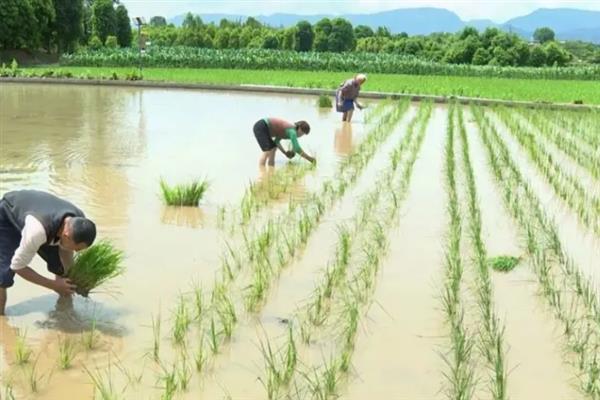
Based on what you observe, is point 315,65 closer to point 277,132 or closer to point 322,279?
point 277,132

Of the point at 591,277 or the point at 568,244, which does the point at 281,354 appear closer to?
the point at 591,277

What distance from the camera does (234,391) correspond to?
359cm

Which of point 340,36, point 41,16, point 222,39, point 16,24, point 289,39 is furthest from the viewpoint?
point 222,39

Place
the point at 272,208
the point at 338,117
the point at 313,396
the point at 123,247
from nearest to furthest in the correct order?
the point at 313,396 < the point at 123,247 < the point at 272,208 < the point at 338,117

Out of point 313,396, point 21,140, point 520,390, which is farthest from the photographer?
point 21,140

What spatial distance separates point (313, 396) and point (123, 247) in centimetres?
284

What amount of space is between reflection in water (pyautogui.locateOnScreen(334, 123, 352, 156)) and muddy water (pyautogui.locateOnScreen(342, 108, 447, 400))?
374cm

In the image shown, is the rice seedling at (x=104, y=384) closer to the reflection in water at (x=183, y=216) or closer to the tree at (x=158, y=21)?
the reflection in water at (x=183, y=216)

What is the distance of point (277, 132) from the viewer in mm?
8883

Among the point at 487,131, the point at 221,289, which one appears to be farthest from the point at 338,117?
the point at 221,289

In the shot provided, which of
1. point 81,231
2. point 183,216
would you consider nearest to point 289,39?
point 183,216

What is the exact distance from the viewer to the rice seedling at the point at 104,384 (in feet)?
11.0

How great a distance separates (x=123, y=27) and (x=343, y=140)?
55585 mm

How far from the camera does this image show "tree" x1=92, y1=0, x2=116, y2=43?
192ft
